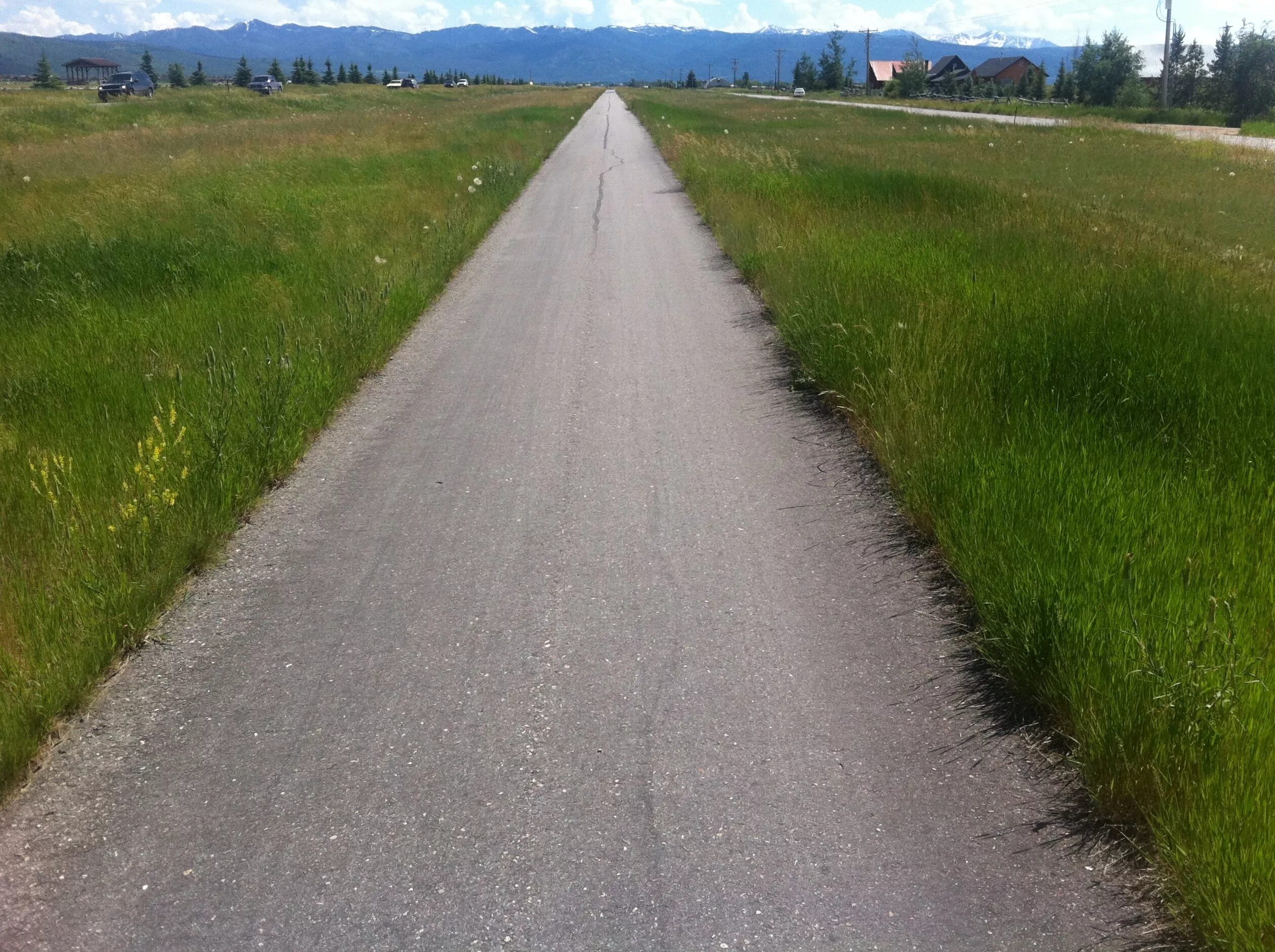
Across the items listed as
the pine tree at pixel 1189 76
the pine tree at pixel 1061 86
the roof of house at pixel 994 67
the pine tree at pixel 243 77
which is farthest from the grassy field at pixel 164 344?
the roof of house at pixel 994 67

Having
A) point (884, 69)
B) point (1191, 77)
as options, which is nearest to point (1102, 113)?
point (1191, 77)

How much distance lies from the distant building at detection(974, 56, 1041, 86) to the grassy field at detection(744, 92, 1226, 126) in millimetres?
50539

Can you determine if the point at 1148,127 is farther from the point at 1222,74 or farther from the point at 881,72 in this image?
the point at 881,72

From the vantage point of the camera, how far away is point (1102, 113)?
5775 cm

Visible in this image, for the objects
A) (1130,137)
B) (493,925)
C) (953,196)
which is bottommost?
(493,925)

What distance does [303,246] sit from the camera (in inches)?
476

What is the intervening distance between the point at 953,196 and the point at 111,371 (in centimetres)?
1198

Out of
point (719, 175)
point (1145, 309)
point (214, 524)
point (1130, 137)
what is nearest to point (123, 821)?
point (214, 524)

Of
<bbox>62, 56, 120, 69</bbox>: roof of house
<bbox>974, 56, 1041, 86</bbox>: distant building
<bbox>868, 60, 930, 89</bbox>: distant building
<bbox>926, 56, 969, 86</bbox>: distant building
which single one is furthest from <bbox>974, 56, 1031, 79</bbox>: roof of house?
<bbox>62, 56, 120, 69</bbox>: roof of house

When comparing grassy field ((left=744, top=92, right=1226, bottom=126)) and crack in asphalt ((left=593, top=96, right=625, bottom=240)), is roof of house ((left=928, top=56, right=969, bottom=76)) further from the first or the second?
crack in asphalt ((left=593, top=96, right=625, bottom=240))

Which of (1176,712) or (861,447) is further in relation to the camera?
(861,447)

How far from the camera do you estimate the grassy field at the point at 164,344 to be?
13.6 feet

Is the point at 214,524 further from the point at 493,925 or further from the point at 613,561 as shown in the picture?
the point at 493,925

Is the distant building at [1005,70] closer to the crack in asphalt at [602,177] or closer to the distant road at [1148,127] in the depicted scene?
the distant road at [1148,127]
